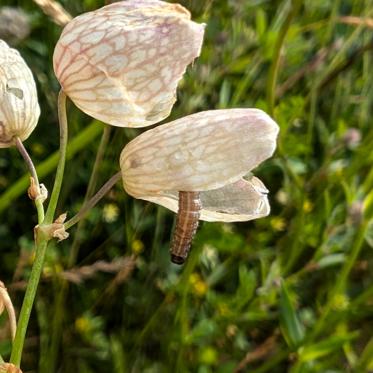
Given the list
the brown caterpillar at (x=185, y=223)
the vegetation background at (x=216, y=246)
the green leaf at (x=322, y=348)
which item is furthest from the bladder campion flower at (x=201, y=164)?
the green leaf at (x=322, y=348)

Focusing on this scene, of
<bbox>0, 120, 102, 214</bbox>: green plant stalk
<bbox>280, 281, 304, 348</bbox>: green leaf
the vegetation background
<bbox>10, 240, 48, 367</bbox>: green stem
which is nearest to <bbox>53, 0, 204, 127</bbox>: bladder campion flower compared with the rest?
<bbox>10, 240, 48, 367</bbox>: green stem

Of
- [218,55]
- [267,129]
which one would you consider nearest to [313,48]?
[218,55]

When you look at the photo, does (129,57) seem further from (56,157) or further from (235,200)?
(56,157)

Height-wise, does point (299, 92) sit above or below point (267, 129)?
below

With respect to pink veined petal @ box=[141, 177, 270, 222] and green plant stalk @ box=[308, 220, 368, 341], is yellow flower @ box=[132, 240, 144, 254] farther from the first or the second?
pink veined petal @ box=[141, 177, 270, 222]

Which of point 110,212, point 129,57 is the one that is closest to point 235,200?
point 129,57

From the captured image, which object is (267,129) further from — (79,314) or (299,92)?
(299,92)

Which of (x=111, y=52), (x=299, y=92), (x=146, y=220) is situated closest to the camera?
(x=111, y=52)
